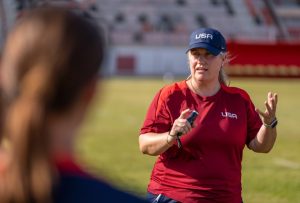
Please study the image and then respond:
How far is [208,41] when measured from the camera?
5.29m

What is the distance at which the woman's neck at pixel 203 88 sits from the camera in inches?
210

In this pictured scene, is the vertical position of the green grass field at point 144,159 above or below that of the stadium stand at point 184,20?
below

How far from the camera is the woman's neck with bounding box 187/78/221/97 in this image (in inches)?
210

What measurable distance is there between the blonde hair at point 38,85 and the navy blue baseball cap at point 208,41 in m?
3.50

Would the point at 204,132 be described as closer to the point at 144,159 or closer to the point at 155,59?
the point at 144,159

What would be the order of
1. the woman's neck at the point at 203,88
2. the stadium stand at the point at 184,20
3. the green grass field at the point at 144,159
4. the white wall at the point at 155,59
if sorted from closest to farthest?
the woman's neck at the point at 203,88, the green grass field at the point at 144,159, the white wall at the point at 155,59, the stadium stand at the point at 184,20

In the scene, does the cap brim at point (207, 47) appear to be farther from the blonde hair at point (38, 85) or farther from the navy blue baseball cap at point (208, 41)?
the blonde hair at point (38, 85)

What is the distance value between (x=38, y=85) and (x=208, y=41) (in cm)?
367

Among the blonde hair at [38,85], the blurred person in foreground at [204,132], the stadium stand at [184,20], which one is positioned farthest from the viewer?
the stadium stand at [184,20]

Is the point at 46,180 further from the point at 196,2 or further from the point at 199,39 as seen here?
the point at 196,2

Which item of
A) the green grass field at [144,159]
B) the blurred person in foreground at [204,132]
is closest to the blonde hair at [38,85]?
the green grass field at [144,159]

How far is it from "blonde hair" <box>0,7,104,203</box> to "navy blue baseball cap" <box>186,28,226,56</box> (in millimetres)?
3502

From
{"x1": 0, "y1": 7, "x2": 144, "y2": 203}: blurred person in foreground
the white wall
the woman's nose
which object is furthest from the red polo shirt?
the white wall

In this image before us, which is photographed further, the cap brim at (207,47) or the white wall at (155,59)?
the white wall at (155,59)
